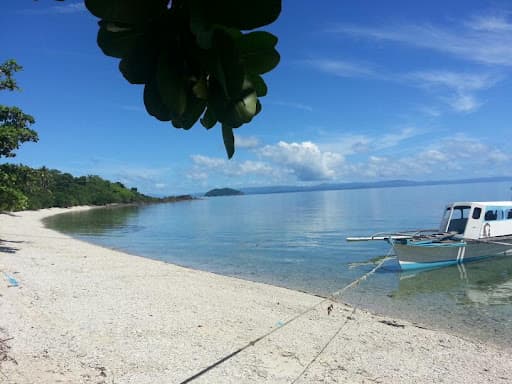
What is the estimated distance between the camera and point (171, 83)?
36.1 inches

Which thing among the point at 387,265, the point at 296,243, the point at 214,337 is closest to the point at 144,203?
the point at 296,243

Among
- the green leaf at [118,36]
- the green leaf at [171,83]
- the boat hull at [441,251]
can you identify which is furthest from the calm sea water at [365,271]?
the green leaf at [118,36]

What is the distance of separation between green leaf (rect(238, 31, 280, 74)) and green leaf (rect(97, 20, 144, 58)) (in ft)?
0.78

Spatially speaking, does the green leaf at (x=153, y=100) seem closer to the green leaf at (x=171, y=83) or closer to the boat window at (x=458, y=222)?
the green leaf at (x=171, y=83)

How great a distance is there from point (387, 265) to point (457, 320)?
8775 millimetres

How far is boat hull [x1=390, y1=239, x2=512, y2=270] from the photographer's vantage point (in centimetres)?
1805

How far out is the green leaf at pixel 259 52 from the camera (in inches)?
37.6

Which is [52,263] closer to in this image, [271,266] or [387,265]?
[271,266]

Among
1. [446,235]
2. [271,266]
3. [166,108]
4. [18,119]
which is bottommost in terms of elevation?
[271,266]

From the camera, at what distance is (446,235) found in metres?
Result: 19.9

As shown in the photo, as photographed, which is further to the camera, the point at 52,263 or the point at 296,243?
the point at 296,243

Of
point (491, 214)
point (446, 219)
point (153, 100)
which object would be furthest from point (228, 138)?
point (491, 214)

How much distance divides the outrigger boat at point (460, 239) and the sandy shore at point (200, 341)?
779cm

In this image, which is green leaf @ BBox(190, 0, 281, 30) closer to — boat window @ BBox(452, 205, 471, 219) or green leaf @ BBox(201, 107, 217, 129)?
green leaf @ BBox(201, 107, 217, 129)
